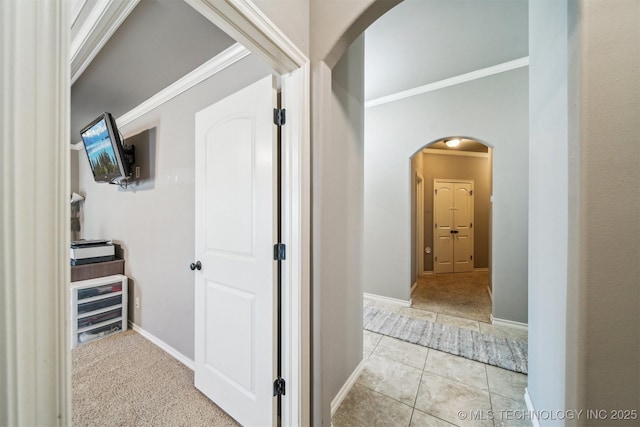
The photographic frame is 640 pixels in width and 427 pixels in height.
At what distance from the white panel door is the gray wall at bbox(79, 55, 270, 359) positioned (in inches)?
180

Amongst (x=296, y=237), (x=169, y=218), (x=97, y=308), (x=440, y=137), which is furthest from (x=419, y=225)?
(x=97, y=308)

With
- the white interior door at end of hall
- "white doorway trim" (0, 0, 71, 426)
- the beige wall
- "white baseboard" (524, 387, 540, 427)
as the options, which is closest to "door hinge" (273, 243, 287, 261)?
the white interior door at end of hall

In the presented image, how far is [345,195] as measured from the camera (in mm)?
1587

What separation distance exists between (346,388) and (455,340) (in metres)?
1.32

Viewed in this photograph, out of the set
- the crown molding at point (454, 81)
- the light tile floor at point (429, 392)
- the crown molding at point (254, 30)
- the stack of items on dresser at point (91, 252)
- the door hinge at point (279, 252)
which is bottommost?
the light tile floor at point (429, 392)

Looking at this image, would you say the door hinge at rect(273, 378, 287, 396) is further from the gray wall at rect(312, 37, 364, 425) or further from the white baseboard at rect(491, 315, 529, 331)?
the white baseboard at rect(491, 315, 529, 331)

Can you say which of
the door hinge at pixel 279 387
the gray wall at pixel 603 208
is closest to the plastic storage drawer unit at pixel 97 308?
the door hinge at pixel 279 387

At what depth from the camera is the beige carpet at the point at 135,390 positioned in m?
1.48

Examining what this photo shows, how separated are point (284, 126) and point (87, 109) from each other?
297cm

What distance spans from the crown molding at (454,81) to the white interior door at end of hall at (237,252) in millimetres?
2551

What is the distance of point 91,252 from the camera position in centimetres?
258

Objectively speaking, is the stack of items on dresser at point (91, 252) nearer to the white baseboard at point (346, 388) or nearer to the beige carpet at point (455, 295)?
the white baseboard at point (346, 388)

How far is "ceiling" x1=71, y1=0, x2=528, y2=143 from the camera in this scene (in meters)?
1.46

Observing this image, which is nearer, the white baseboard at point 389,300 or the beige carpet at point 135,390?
the beige carpet at point 135,390
